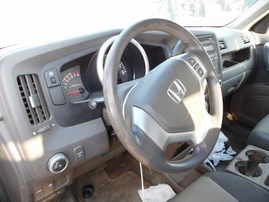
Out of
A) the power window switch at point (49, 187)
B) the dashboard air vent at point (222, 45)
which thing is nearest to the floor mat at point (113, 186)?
the power window switch at point (49, 187)

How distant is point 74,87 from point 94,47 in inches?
7.0

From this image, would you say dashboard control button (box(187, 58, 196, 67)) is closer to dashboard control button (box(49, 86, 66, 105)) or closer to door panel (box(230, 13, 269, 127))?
dashboard control button (box(49, 86, 66, 105))

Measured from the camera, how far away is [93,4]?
1277 mm

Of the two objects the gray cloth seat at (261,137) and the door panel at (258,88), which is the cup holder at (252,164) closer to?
the gray cloth seat at (261,137)

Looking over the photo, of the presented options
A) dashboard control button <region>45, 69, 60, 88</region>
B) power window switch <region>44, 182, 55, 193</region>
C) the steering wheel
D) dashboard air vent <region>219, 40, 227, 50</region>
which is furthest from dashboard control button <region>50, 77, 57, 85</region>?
dashboard air vent <region>219, 40, 227, 50</region>

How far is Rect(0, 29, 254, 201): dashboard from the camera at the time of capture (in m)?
0.79

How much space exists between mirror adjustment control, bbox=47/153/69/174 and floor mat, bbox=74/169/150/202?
0.62 metres

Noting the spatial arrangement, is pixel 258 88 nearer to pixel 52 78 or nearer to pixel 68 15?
pixel 68 15

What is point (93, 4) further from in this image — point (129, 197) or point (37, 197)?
point (129, 197)

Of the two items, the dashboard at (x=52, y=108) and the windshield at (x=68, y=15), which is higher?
the windshield at (x=68, y=15)

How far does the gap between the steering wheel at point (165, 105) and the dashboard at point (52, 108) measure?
8.5 inches

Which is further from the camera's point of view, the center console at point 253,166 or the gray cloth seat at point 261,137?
the gray cloth seat at point 261,137

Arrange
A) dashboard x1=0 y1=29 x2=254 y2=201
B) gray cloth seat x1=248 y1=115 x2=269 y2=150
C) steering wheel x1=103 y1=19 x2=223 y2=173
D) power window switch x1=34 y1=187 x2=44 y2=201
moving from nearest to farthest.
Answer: steering wheel x1=103 y1=19 x2=223 y2=173, dashboard x1=0 y1=29 x2=254 y2=201, power window switch x1=34 y1=187 x2=44 y2=201, gray cloth seat x1=248 y1=115 x2=269 y2=150

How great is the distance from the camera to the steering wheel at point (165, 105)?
634 mm
